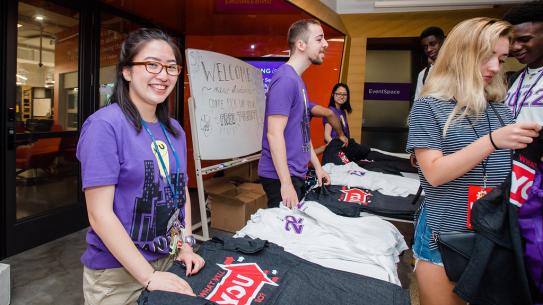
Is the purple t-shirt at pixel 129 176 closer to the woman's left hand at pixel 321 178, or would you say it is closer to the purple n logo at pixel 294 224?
the purple n logo at pixel 294 224

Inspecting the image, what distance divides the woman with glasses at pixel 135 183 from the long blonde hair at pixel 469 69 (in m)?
0.84

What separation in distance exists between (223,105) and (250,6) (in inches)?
73.2

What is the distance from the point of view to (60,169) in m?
3.65

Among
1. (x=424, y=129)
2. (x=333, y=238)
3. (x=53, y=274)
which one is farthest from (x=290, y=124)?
(x=53, y=274)

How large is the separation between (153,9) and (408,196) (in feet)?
12.0

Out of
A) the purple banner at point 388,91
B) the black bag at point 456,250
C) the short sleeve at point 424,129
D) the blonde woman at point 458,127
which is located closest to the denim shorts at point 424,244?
the blonde woman at point 458,127

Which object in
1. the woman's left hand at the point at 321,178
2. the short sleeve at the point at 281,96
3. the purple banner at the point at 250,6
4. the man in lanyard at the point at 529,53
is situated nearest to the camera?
the man in lanyard at the point at 529,53

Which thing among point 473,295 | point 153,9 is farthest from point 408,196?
point 153,9

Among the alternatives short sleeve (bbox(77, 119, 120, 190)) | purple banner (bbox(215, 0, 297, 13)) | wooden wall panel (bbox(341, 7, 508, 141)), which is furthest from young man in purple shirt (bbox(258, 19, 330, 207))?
wooden wall panel (bbox(341, 7, 508, 141))

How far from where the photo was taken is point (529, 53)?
5.34ft

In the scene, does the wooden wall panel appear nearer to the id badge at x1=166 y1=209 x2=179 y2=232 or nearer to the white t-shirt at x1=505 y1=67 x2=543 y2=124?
the white t-shirt at x1=505 y1=67 x2=543 y2=124

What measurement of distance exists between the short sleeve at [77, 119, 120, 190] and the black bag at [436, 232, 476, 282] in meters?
0.91

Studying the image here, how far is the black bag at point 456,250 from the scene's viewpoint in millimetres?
983

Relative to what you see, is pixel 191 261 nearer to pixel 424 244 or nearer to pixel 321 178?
pixel 424 244
